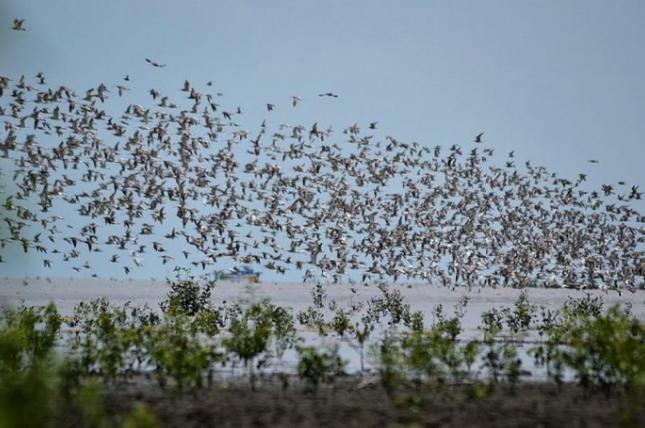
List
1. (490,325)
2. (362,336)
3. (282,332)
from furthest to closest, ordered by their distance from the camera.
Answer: (490,325)
(282,332)
(362,336)

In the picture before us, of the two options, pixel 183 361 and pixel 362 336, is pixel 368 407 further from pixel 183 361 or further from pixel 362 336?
pixel 362 336

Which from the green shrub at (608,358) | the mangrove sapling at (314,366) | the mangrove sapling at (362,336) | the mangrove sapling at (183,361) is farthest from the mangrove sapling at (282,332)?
the green shrub at (608,358)

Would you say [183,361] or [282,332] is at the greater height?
[282,332]

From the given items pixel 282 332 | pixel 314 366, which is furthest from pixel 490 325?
pixel 314 366

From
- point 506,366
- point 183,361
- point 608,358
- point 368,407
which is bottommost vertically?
point 368,407

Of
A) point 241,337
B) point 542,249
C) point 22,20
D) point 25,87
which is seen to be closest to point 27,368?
point 241,337

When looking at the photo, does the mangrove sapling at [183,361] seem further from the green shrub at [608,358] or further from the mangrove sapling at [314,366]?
the green shrub at [608,358]

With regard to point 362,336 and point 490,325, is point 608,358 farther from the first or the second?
point 490,325

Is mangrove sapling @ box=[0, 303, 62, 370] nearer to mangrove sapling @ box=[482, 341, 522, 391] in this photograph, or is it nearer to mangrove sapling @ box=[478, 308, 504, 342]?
mangrove sapling @ box=[482, 341, 522, 391]

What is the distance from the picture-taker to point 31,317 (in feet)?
40.7

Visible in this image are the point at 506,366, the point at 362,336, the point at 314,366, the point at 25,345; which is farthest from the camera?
the point at 362,336

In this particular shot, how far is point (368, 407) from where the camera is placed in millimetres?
8938

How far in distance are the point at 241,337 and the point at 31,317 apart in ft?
12.2

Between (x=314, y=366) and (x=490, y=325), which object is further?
(x=490, y=325)
